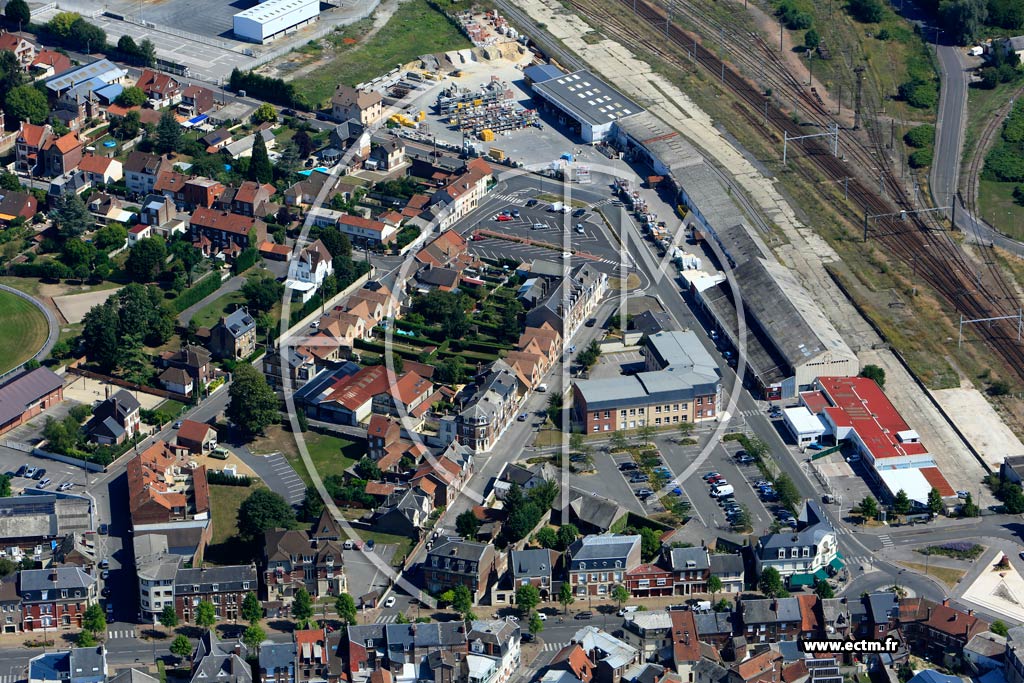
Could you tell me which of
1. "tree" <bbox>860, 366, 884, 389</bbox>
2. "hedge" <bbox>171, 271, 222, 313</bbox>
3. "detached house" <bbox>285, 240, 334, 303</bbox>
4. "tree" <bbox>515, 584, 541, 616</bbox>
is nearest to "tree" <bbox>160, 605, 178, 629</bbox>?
"tree" <bbox>515, 584, 541, 616</bbox>

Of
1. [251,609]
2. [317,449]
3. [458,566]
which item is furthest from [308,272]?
[251,609]

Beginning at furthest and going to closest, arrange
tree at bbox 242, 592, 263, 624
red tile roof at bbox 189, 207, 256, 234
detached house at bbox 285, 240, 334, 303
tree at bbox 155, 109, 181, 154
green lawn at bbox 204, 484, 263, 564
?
tree at bbox 155, 109, 181, 154
red tile roof at bbox 189, 207, 256, 234
detached house at bbox 285, 240, 334, 303
green lawn at bbox 204, 484, 263, 564
tree at bbox 242, 592, 263, 624

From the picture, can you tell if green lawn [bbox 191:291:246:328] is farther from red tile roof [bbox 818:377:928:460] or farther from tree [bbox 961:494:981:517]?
tree [bbox 961:494:981:517]

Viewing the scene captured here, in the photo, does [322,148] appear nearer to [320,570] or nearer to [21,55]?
[21,55]

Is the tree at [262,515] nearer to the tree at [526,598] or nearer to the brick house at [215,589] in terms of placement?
the brick house at [215,589]

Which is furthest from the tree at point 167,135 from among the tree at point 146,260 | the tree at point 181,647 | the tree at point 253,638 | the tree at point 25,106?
the tree at point 181,647

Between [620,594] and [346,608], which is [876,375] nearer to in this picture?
[620,594]
